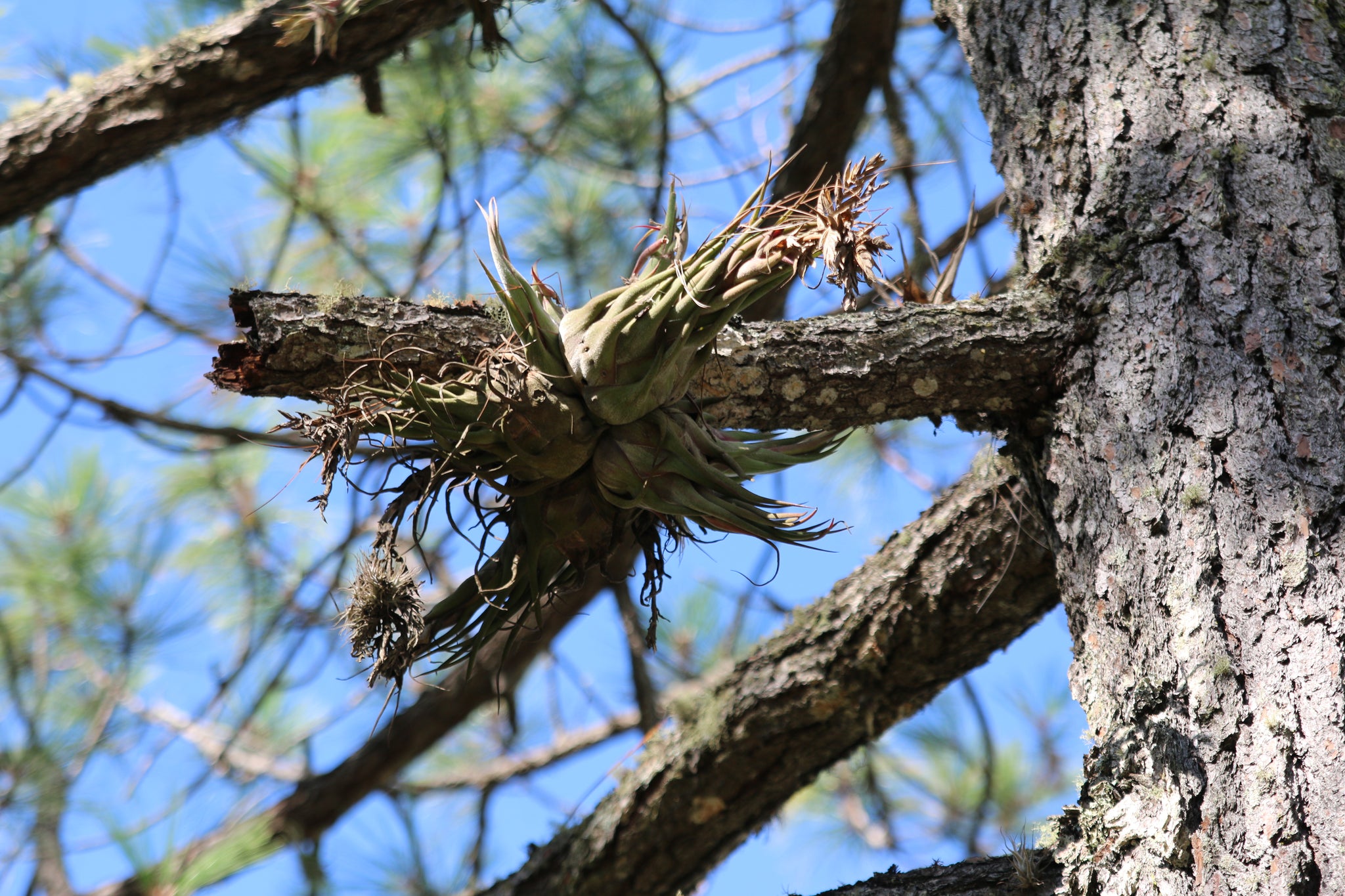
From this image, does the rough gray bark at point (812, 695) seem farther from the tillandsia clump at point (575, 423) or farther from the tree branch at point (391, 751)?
the tillandsia clump at point (575, 423)

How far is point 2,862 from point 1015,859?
→ 2986 mm

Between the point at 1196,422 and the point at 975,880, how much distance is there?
63 cm

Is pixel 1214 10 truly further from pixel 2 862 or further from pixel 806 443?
pixel 2 862

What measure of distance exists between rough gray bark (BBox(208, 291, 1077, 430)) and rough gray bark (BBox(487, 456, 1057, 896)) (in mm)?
436

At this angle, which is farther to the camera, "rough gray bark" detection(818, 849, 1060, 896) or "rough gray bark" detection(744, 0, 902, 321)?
Result: "rough gray bark" detection(744, 0, 902, 321)

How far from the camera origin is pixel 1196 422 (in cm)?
135

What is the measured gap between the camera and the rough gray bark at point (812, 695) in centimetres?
206

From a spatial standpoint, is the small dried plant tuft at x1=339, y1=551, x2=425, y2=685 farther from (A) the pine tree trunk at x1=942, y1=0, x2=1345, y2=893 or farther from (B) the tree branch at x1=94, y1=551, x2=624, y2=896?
(B) the tree branch at x1=94, y1=551, x2=624, y2=896

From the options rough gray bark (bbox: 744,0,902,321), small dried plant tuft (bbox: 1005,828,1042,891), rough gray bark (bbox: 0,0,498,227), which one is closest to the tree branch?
rough gray bark (bbox: 744,0,902,321)

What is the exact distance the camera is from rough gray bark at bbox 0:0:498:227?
2426 mm

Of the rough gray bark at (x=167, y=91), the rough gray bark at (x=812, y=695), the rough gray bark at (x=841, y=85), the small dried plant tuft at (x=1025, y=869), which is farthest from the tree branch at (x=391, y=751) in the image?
the small dried plant tuft at (x=1025, y=869)

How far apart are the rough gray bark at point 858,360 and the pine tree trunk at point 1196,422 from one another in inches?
2.3

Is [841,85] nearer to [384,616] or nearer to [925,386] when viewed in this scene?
[925,386]

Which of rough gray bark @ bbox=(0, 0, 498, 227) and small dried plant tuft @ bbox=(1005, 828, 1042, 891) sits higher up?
rough gray bark @ bbox=(0, 0, 498, 227)
